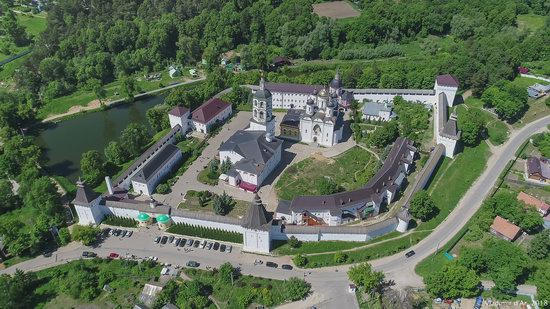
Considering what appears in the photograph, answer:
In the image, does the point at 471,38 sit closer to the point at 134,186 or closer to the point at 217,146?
the point at 217,146

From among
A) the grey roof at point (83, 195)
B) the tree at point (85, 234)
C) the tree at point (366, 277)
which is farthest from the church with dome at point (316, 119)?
the tree at point (85, 234)

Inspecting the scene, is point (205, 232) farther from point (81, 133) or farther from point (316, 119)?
point (81, 133)

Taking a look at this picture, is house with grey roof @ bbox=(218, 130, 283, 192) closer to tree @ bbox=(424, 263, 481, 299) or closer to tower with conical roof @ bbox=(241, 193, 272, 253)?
tower with conical roof @ bbox=(241, 193, 272, 253)

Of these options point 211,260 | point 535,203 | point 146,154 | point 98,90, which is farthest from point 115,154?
point 535,203

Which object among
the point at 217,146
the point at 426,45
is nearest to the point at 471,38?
the point at 426,45

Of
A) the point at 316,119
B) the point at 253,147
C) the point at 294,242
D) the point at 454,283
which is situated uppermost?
the point at 316,119

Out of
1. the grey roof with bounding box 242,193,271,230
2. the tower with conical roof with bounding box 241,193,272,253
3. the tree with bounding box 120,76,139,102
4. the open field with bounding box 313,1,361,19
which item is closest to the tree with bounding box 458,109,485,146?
the tower with conical roof with bounding box 241,193,272,253
